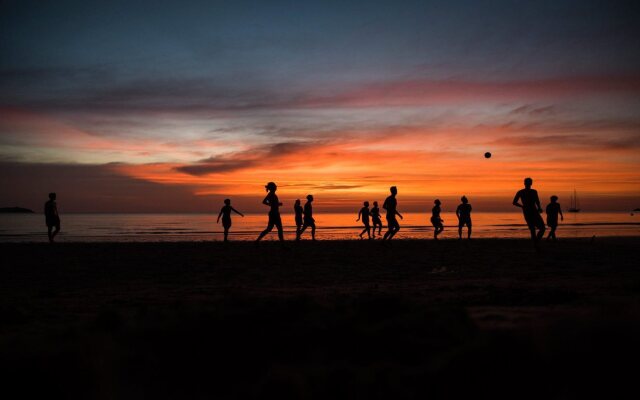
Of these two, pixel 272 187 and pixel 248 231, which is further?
pixel 248 231

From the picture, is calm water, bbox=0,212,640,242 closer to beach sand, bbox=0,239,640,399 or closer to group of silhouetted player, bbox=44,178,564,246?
group of silhouetted player, bbox=44,178,564,246

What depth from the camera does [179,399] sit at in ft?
10.9

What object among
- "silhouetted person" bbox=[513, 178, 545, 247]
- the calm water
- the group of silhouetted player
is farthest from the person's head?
the calm water

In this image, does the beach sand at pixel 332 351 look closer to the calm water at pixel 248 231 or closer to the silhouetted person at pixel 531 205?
the silhouetted person at pixel 531 205

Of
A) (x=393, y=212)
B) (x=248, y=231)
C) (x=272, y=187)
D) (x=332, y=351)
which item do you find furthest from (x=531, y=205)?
(x=248, y=231)

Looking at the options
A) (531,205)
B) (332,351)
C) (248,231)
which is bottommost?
(332,351)

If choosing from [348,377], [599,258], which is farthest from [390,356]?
[599,258]

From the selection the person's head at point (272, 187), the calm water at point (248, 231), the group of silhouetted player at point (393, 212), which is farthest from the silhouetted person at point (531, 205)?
the calm water at point (248, 231)

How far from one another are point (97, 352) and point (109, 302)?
14.1 feet

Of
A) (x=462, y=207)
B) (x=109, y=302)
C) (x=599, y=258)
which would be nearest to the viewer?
(x=109, y=302)

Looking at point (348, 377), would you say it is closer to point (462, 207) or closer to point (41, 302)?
point (41, 302)

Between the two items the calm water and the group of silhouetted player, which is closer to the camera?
the group of silhouetted player

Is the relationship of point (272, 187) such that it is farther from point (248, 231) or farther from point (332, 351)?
point (248, 231)

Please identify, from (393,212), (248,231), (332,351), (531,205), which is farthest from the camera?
(248,231)
